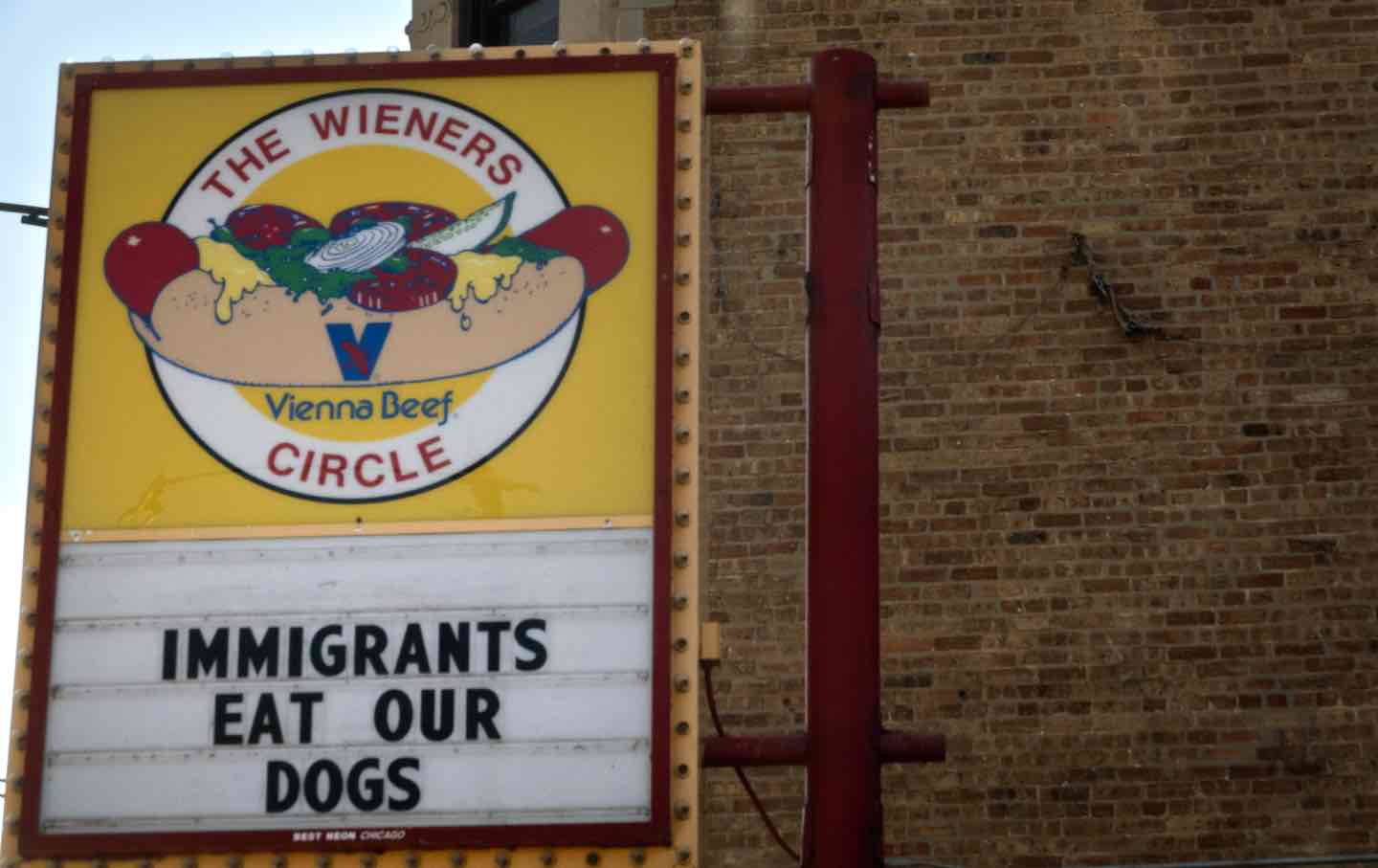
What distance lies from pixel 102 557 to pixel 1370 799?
6.25 m

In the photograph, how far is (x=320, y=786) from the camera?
7.04 metres

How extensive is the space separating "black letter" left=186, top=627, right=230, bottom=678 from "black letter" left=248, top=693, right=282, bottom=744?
6.9 inches

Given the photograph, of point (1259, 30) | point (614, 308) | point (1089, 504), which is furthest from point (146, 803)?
point (1259, 30)

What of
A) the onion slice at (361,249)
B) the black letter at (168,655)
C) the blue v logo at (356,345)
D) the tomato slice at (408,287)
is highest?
the onion slice at (361,249)

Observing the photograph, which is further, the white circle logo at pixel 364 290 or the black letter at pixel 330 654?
the white circle logo at pixel 364 290

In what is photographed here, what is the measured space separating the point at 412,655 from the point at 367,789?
47 centimetres

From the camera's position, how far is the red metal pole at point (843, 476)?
7.18 meters

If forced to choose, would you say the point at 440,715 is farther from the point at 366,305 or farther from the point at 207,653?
the point at 366,305

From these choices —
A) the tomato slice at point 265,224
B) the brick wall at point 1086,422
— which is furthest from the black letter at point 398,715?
the brick wall at point 1086,422

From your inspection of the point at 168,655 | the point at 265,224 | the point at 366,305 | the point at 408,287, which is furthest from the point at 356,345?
the point at 168,655

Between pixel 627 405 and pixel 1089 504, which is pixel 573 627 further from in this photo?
pixel 1089 504

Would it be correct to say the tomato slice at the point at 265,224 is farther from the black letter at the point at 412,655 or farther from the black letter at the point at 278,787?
the black letter at the point at 278,787

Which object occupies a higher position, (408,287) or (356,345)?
(408,287)

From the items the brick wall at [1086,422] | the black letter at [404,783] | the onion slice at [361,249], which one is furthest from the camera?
the brick wall at [1086,422]
